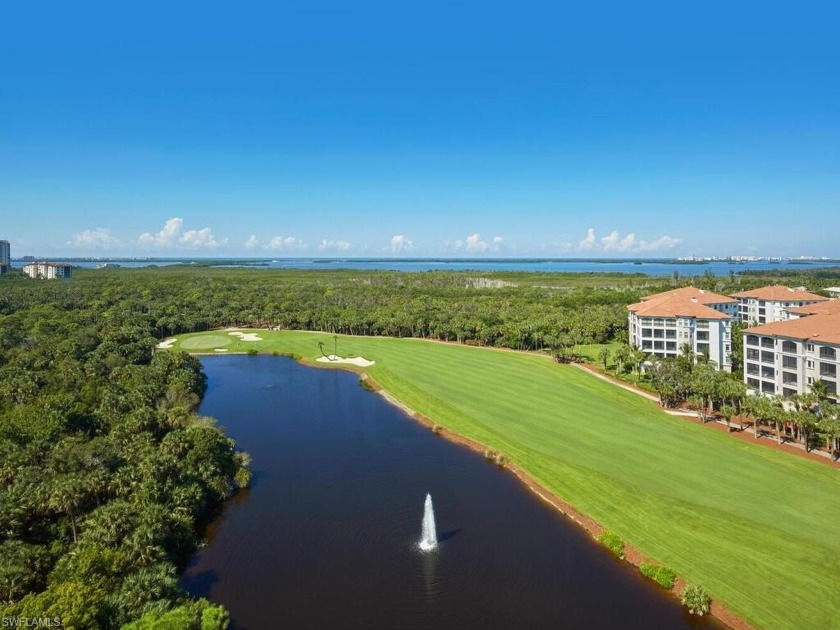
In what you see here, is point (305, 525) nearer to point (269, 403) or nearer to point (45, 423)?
point (45, 423)

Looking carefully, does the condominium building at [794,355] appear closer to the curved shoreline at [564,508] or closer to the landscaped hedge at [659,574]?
the curved shoreline at [564,508]

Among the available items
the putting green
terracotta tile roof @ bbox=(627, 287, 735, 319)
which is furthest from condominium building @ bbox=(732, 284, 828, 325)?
the putting green

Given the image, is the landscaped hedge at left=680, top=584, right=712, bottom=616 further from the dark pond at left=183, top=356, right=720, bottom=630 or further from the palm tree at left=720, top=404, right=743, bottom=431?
the palm tree at left=720, top=404, right=743, bottom=431

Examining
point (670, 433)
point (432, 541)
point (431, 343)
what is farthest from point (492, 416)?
point (431, 343)

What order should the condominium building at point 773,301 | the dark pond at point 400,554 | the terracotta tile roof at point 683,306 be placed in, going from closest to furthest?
the dark pond at point 400,554 < the terracotta tile roof at point 683,306 < the condominium building at point 773,301

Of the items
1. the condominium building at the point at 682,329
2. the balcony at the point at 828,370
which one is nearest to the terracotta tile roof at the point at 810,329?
the balcony at the point at 828,370
